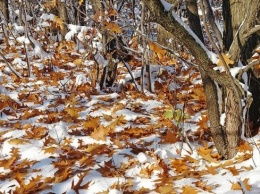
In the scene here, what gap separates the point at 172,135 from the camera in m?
3.84

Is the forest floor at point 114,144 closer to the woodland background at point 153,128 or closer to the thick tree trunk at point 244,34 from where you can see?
the woodland background at point 153,128

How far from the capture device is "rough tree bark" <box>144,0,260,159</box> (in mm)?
2692

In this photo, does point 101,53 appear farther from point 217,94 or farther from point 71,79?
point 217,94

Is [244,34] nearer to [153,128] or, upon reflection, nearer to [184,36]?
[184,36]

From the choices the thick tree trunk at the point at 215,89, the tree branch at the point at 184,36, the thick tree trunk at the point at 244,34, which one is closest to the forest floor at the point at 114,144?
the thick tree trunk at the point at 215,89

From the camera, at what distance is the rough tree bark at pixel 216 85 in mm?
2692

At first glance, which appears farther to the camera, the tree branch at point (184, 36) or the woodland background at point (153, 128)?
the woodland background at point (153, 128)

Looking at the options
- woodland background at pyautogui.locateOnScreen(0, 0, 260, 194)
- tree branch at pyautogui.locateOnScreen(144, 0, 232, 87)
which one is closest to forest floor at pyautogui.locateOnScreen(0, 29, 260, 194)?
woodland background at pyautogui.locateOnScreen(0, 0, 260, 194)

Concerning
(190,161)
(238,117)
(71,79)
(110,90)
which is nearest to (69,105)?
(110,90)

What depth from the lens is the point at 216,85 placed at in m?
3.31

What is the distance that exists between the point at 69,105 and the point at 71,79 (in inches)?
72.7

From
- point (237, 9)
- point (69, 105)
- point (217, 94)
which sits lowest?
point (69, 105)

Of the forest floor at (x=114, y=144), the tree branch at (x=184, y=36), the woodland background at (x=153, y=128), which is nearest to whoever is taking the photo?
the tree branch at (x=184, y=36)

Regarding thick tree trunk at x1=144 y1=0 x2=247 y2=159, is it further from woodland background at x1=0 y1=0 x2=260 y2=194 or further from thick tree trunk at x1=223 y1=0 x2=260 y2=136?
thick tree trunk at x1=223 y1=0 x2=260 y2=136
